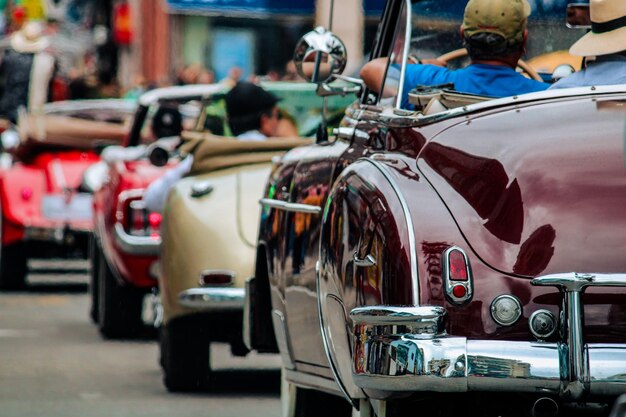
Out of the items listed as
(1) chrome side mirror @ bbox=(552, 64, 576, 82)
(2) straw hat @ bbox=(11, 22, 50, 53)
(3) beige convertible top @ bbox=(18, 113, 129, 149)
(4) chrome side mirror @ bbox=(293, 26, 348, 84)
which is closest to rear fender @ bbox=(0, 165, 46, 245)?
(3) beige convertible top @ bbox=(18, 113, 129, 149)

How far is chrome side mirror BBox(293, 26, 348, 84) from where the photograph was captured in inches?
271

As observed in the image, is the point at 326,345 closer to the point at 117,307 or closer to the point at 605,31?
the point at 605,31

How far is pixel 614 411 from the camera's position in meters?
4.34

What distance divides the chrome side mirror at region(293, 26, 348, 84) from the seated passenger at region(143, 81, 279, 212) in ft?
11.1

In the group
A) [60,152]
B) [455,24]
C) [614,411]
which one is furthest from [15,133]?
[614,411]

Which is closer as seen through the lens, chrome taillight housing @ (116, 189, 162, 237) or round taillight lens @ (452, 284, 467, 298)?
round taillight lens @ (452, 284, 467, 298)

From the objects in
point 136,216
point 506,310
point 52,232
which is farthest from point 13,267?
point 506,310

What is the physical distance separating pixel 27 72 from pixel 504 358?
1781cm

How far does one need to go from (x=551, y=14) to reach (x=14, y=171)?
10171 mm

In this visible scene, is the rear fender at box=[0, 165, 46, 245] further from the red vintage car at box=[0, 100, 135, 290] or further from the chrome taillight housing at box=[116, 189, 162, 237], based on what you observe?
the chrome taillight housing at box=[116, 189, 162, 237]

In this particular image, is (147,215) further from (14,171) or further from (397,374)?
(397,374)

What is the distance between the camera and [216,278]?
354 inches

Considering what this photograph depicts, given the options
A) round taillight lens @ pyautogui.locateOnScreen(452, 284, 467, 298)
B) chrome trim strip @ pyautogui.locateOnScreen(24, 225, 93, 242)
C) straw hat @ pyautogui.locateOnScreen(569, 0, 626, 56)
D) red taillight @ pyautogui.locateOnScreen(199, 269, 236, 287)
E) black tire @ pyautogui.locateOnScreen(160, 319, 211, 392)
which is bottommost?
chrome trim strip @ pyautogui.locateOnScreen(24, 225, 93, 242)

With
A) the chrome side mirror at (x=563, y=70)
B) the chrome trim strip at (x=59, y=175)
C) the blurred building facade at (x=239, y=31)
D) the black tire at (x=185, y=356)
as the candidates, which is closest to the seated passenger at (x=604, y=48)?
the chrome side mirror at (x=563, y=70)
